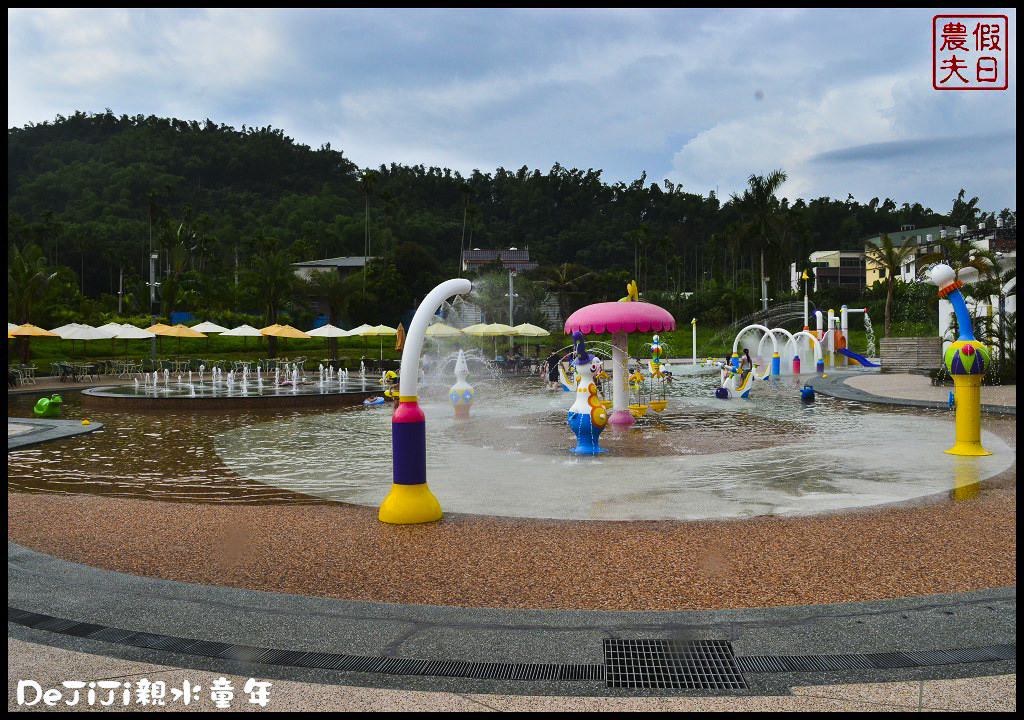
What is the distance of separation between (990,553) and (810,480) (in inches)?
134

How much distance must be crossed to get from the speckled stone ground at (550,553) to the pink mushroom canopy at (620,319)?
21.1 feet

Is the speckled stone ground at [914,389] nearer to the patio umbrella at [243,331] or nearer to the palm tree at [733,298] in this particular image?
the patio umbrella at [243,331]

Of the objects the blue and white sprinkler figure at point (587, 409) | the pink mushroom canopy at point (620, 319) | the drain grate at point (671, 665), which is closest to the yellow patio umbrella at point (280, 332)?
the pink mushroom canopy at point (620, 319)

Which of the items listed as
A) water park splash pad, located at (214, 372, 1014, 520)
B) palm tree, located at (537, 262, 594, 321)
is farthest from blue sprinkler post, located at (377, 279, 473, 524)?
palm tree, located at (537, 262, 594, 321)

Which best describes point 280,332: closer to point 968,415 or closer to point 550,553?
point 968,415

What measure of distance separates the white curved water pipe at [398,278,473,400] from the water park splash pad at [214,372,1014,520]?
1.53m

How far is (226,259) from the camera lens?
85.6m

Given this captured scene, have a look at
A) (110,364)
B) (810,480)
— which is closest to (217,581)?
(810,480)

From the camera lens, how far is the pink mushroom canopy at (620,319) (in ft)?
44.9

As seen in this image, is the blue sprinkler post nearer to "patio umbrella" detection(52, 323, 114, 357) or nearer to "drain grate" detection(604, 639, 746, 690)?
"drain grate" detection(604, 639, 746, 690)

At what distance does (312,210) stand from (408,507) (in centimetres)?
9175

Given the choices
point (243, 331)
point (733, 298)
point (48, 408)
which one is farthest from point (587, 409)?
point (733, 298)

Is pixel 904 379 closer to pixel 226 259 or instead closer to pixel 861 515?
pixel 861 515

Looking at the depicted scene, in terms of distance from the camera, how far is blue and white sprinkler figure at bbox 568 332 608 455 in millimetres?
11578
